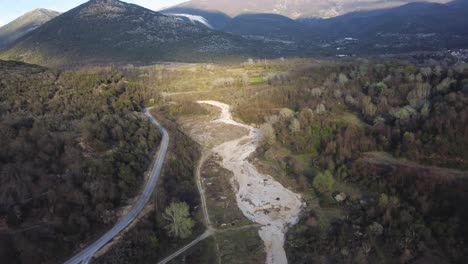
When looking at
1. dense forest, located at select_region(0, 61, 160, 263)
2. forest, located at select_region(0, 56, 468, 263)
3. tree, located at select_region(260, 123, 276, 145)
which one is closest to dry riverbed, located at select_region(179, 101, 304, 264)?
forest, located at select_region(0, 56, 468, 263)

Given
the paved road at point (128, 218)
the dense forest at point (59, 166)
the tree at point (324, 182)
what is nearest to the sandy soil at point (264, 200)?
the tree at point (324, 182)

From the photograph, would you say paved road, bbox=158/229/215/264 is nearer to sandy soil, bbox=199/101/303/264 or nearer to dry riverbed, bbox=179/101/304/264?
dry riverbed, bbox=179/101/304/264

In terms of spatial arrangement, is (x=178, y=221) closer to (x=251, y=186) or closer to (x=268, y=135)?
(x=251, y=186)

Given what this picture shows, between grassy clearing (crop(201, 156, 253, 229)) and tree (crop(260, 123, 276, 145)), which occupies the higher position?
tree (crop(260, 123, 276, 145))

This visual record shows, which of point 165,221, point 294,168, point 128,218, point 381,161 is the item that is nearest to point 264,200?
point 294,168

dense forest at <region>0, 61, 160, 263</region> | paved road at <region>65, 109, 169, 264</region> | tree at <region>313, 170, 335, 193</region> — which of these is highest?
dense forest at <region>0, 61, 160, 263</region>

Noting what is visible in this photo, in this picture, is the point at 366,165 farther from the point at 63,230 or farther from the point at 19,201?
the point at 19,201

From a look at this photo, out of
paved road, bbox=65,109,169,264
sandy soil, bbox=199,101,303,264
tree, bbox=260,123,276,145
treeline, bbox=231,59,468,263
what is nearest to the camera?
paved road, bbox=65,109,169,264
